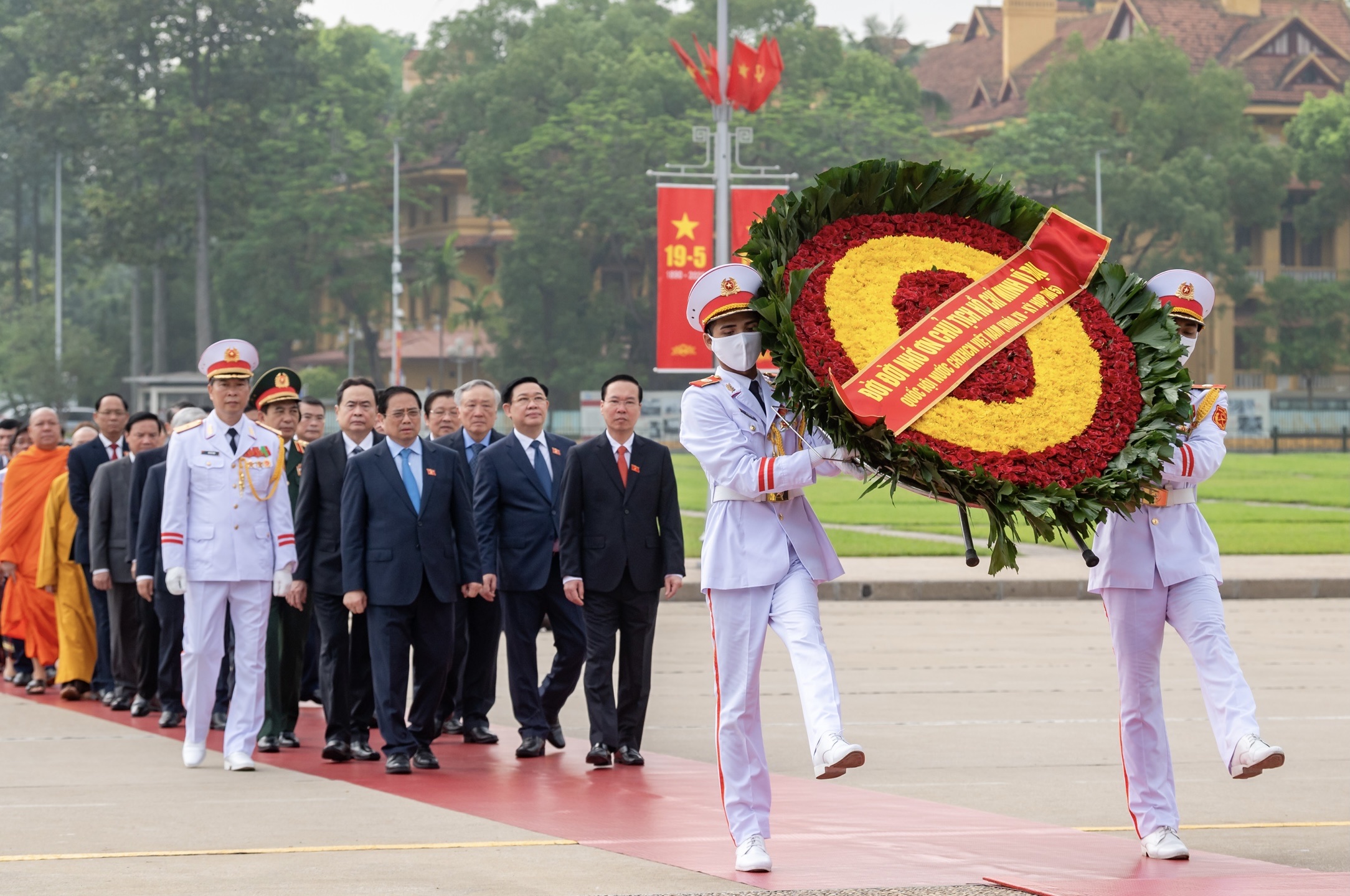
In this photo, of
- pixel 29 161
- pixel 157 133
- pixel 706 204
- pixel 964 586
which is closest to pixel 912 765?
pixel 964 586

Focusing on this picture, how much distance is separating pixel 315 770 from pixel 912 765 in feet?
9.07

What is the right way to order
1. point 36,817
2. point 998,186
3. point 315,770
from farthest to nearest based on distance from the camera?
point 315,770
point 36,817
point 998,186

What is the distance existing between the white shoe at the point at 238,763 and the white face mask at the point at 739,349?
142 inches

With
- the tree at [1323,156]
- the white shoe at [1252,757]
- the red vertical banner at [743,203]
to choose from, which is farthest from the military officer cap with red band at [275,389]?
the tree at [1323,156]

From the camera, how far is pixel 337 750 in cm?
861

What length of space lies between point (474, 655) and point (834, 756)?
14.6 feet

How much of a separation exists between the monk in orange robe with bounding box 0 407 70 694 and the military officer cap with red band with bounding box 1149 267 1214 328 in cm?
804

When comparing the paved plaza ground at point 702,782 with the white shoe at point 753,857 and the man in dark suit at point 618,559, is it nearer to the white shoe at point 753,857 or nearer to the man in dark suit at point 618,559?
the white shoe at point 753,857

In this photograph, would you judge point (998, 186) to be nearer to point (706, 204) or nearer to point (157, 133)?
point (706, 204)

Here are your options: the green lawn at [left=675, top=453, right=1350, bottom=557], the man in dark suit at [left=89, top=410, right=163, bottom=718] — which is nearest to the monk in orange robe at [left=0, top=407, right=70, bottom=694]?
the man in dark suit at [left=89, top=410, right=163, bottom=718]

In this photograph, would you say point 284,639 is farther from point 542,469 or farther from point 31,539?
point 31,539

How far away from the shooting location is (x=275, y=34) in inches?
2687

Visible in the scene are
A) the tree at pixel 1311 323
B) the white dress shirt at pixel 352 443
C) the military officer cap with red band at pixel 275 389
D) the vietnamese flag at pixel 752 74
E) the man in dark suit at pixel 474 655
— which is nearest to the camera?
the white dress shirt at pixel 352 443

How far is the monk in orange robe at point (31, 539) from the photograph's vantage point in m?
12.0
